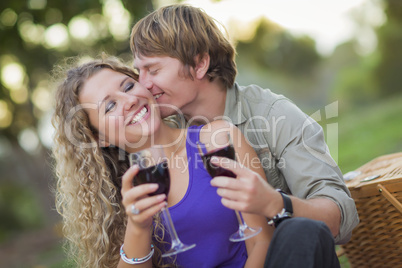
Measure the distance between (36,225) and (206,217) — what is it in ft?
36.3

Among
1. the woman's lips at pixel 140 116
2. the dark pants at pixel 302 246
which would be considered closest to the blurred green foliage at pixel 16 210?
the woman's lips at pixel 140 116

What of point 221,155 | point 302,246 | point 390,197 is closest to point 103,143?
point 221,155

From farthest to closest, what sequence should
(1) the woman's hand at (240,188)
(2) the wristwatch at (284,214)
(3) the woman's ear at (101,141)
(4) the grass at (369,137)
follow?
(4) the grass at (369,137)
(3) the woman's ear at (101,141)
(2) the wristwatch at (284,214)
(1) the woman's hand at (240,188)

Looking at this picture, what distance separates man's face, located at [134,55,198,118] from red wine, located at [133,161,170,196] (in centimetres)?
116

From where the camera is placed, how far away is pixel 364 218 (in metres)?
2.89

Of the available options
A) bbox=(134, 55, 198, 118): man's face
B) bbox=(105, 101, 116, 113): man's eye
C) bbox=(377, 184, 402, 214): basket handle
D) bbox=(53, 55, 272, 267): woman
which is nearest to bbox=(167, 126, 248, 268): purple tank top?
bbox=(53, 55, 272, 267): woman

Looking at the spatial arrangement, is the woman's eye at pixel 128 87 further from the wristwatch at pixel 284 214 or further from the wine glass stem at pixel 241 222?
the wristwatch at pixel 284 214

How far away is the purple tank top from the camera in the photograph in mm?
2547

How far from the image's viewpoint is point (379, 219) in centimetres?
279

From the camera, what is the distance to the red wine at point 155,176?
2037 mm

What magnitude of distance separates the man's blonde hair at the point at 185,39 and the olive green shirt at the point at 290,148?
0.31m

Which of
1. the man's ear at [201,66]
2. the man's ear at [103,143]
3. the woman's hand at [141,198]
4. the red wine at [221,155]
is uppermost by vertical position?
the man's ear at [201,66]

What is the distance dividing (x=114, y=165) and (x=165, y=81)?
720 millimetres

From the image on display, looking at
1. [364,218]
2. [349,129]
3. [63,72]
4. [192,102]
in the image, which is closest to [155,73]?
[192,102]
